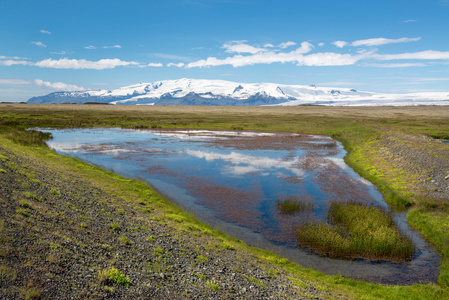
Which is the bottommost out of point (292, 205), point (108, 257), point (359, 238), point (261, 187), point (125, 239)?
point (359, 238)

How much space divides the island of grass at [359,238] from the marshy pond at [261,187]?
2.32 ft

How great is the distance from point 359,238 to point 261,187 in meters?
15.4

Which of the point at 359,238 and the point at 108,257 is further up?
the point at 108,257

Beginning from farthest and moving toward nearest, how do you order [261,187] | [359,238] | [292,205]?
[261,187], [292,205], [359,238]

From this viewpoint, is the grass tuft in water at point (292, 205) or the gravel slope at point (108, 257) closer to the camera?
the gravel slope at point (108, 257)

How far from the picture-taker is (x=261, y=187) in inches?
1406

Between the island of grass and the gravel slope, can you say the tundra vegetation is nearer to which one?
the gravel slope

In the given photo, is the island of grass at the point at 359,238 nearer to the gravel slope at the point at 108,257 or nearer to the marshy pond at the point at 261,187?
the marshy pond at the point at 261,187

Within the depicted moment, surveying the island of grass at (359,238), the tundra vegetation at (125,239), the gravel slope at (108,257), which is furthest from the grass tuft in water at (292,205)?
the gravel slope at (108,257)

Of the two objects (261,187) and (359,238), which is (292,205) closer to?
(261,187)

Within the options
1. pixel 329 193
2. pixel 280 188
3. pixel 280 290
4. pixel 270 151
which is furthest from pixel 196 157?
pixel 280 290

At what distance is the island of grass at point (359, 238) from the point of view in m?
20.1

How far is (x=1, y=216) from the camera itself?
600 inches

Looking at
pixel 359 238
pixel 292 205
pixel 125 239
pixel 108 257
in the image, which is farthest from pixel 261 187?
pixel 108 257
